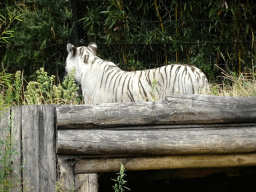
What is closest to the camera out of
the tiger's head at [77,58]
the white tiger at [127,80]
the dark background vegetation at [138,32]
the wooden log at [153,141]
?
the wooden log at [153,141]

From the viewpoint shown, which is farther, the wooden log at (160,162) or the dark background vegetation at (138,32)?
the dark background vegetation at (138,32)

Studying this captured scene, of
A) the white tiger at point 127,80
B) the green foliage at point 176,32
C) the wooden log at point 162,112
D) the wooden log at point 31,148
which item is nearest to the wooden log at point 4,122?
the wooden log at point 31,148

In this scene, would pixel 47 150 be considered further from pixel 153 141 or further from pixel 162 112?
pixel 162 112

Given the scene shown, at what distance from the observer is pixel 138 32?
228 inches

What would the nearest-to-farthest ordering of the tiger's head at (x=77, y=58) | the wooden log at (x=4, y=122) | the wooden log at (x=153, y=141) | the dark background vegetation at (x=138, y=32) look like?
the wooden log at (x=153, y=141) < the wooden log at (x=4, y=122) < the tiger's head at (x=77, y=58) < the dark background vegetation at (x=138, y=32)

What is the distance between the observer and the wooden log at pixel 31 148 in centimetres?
237

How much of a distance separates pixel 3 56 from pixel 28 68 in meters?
0.55

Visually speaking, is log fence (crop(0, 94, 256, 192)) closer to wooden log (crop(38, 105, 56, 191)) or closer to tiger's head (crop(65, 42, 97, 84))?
wooden log (crop(38, 105, 56, 191))

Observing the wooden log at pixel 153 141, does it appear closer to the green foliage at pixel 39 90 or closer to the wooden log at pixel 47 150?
the wooden log at pixel 47 150

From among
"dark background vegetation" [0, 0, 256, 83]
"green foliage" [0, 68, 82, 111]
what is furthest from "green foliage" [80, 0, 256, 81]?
"green foliage" [0, 68, 82, 111]

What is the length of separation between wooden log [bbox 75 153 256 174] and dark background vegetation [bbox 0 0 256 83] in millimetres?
3039

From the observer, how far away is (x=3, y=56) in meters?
5.81

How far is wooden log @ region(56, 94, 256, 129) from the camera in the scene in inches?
91.2

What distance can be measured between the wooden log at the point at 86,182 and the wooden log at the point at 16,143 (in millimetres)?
411
